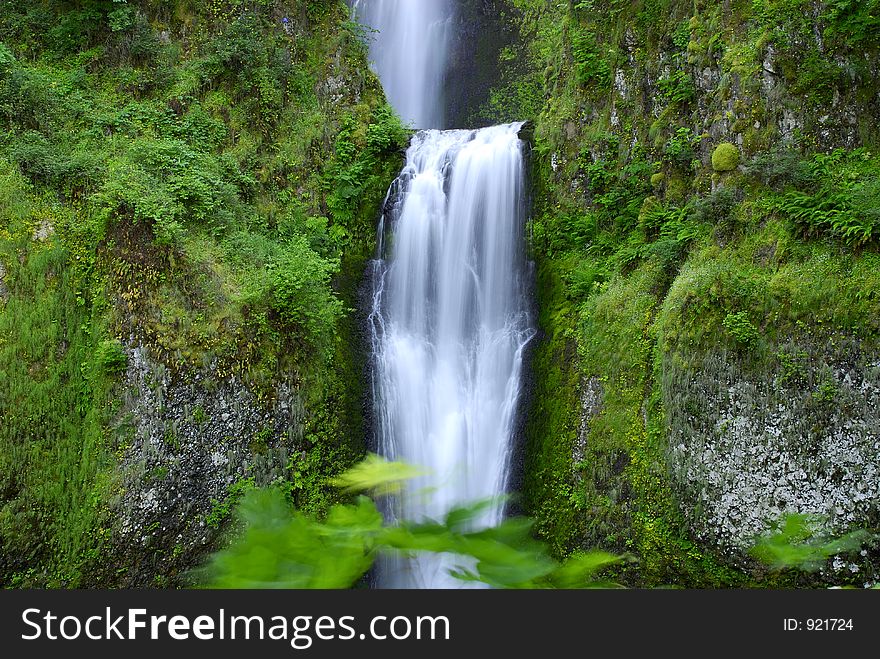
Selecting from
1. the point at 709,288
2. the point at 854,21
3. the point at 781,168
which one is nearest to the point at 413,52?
the point at 854,21

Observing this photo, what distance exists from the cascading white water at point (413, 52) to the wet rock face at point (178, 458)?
37.2ft

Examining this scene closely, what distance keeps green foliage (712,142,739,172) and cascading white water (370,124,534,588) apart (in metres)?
3.49

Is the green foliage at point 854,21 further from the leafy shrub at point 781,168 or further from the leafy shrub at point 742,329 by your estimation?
the leafy shrub at point 742,329

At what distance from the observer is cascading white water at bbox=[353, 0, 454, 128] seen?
683 inches

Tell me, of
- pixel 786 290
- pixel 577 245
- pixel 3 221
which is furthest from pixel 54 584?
pixel 786 290

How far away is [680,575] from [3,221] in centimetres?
1036

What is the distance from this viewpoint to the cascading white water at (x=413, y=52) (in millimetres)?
17359

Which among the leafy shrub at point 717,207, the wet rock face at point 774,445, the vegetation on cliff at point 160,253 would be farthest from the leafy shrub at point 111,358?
the leafy shrub at point 717,207

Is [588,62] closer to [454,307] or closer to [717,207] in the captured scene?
[717,207]

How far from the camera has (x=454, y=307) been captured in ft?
34.5

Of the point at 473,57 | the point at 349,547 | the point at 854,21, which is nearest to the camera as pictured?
the point at 349,547

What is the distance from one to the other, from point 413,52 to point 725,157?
1227cm

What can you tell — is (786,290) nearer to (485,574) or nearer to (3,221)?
(485,574)

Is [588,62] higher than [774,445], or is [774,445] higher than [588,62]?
[588,62]
